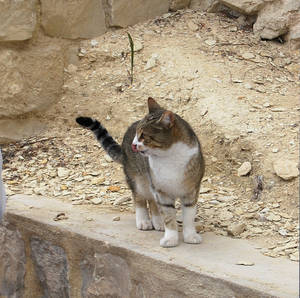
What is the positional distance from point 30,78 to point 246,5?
61.5 inches

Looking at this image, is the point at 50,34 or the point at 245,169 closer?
the point at 245,169

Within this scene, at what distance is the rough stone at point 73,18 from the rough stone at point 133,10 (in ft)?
0.28

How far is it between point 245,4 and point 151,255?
225 cm

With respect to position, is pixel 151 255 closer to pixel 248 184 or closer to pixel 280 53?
pixel 248 184

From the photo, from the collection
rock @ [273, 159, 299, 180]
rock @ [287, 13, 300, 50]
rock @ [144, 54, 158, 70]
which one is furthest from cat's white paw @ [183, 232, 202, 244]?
rock @ [287, 13, 300, 50]

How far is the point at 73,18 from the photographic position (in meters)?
4.19

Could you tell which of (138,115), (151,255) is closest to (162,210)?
(151,255)

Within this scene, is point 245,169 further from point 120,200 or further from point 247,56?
point 247,56

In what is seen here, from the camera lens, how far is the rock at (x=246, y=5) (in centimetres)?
418

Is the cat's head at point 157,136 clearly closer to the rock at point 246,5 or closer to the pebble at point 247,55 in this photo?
the pebble at point 247,55

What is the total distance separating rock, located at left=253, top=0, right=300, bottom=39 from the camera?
13.3 ft

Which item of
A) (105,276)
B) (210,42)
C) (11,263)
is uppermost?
(210,42)

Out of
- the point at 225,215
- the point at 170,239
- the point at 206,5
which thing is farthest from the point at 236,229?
the point at 206,5

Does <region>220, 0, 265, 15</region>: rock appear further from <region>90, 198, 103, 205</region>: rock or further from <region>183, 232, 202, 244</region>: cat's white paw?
<region>183, 232, 202, 244</region>: cat's white paw
